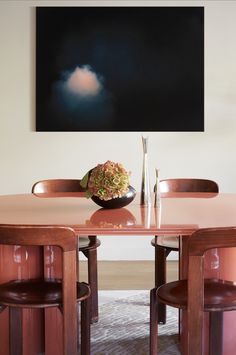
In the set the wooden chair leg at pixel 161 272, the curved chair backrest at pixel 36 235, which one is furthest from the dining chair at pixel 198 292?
the wooden chair leg at pixel 161 272

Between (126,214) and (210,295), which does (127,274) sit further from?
(210,295)

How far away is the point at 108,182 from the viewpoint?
2426 mm

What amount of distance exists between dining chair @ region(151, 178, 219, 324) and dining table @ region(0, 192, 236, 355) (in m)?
0.36

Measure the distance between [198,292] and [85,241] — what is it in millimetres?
1311

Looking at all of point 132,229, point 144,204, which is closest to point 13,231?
point 132,229

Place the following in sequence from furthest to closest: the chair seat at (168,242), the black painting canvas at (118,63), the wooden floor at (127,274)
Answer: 1. the black painting canvas at (118,63)
2. the wooden floor at (127,274)
3. the chair seat at (168,242)

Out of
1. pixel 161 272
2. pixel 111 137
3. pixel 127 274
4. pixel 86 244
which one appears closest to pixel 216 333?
pixel 161 272

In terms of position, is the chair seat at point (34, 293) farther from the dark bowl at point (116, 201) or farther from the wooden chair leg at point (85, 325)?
the dark bowl at point (116, 201)

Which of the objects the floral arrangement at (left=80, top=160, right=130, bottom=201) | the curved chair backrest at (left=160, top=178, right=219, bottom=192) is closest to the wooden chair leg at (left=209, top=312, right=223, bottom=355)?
the floral arrangement at (left=80, top=160, right=130, bottom=201)

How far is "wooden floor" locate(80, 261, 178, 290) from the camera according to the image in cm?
385

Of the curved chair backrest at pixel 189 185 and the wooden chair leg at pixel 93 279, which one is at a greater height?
the curved chair backrest at pixel 189 185

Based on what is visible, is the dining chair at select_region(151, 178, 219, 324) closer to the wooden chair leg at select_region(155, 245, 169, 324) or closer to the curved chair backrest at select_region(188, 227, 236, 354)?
the wooden chair leg at select_region(155, 245, 169, 324)

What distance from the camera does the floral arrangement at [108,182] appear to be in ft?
7.96

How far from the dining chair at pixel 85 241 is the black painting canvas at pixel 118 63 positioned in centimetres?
122
